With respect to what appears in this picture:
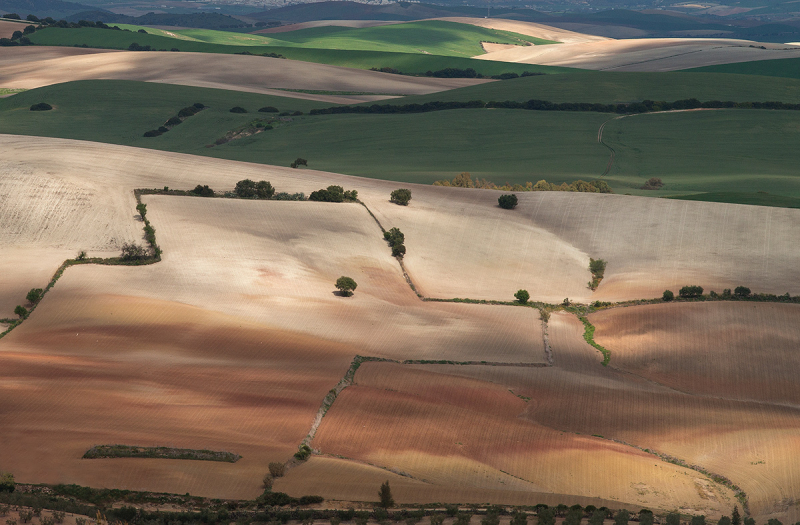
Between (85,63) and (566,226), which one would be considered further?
(85,63)

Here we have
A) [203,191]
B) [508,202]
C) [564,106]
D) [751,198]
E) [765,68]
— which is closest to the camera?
[203,191]

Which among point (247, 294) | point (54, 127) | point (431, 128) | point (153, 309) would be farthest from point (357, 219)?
point (54, 127)

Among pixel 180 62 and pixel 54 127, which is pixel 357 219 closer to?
pixel 54 127

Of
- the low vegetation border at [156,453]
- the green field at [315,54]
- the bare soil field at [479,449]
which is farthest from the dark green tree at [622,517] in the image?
the green field at [315,54]

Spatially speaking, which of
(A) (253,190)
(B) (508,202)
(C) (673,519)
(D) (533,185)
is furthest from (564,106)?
(C) (673,519)

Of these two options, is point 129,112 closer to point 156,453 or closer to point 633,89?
point 633,89

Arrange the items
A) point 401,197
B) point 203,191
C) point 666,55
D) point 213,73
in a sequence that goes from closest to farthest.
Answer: point 203,191 < point 401,197 < point 213,73 < point 666,55

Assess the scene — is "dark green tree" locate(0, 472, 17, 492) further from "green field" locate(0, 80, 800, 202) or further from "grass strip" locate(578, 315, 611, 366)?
"green field" locate(0, 80, 800, 202)
